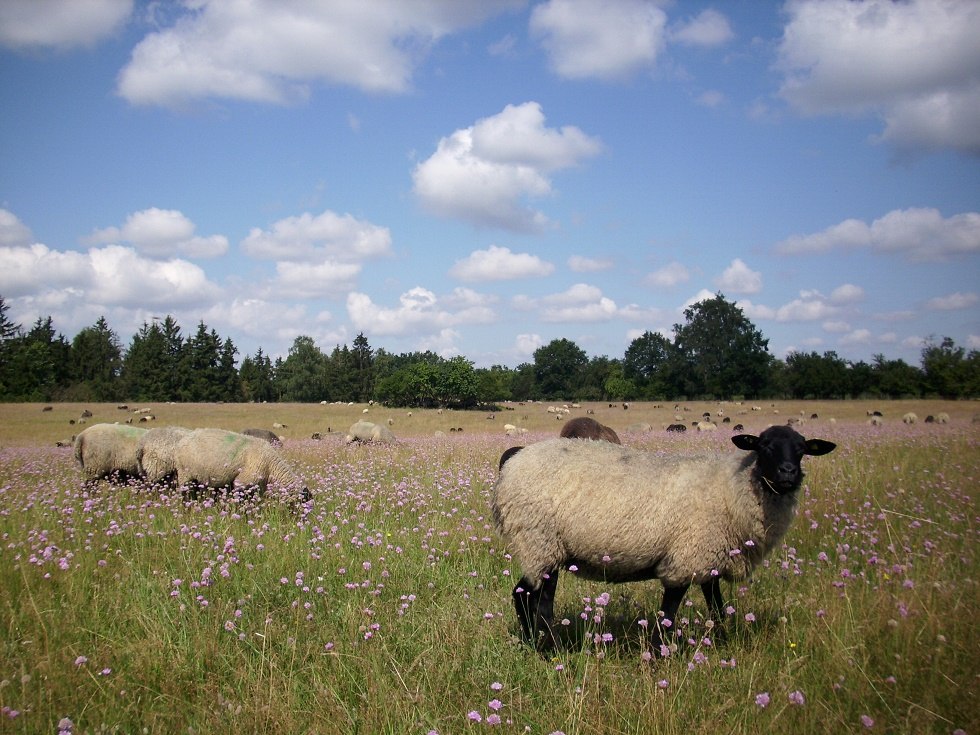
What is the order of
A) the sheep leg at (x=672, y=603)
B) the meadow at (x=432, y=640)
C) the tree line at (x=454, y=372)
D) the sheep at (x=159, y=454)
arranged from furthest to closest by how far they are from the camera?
1. the tree line at (x=454, y=372)
2. the sheep at (x=159, y=454)
3. the sheep leg at (x=672, y=603)
4. the meadow at (x=432, y=640)

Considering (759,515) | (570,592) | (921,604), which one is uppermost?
(759,515)

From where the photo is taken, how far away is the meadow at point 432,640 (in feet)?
12.0

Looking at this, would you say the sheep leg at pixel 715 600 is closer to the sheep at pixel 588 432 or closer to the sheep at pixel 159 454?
the sheep at pixel 588 432

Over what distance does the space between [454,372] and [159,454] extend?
58355mm

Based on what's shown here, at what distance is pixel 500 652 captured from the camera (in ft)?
15.4

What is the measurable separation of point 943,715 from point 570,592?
3240 mm

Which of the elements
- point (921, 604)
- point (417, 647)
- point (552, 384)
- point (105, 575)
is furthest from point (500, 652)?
point (552, 384)

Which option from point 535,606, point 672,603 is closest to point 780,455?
Answer: point 672,603

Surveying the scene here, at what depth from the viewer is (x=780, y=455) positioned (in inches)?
203

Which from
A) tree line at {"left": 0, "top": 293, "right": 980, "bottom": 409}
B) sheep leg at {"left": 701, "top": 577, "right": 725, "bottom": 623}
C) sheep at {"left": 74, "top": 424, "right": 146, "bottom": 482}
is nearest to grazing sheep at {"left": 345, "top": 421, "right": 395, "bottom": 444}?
sheep at {"left": 74, "top": 424, "right": 146, "bottom": 482}

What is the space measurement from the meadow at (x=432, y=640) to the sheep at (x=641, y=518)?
0.41m

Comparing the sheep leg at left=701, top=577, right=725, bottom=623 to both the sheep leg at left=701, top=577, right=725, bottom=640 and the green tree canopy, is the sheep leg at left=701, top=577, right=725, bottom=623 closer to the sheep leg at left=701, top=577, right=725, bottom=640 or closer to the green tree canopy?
the sheep leg at left=701, top=577, right=725, bottom=640

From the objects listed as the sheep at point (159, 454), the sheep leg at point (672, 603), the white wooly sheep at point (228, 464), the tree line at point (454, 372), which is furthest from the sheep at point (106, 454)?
the tree line at point (454, 372)

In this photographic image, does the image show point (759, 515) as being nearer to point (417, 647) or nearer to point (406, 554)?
point (417, 647)
